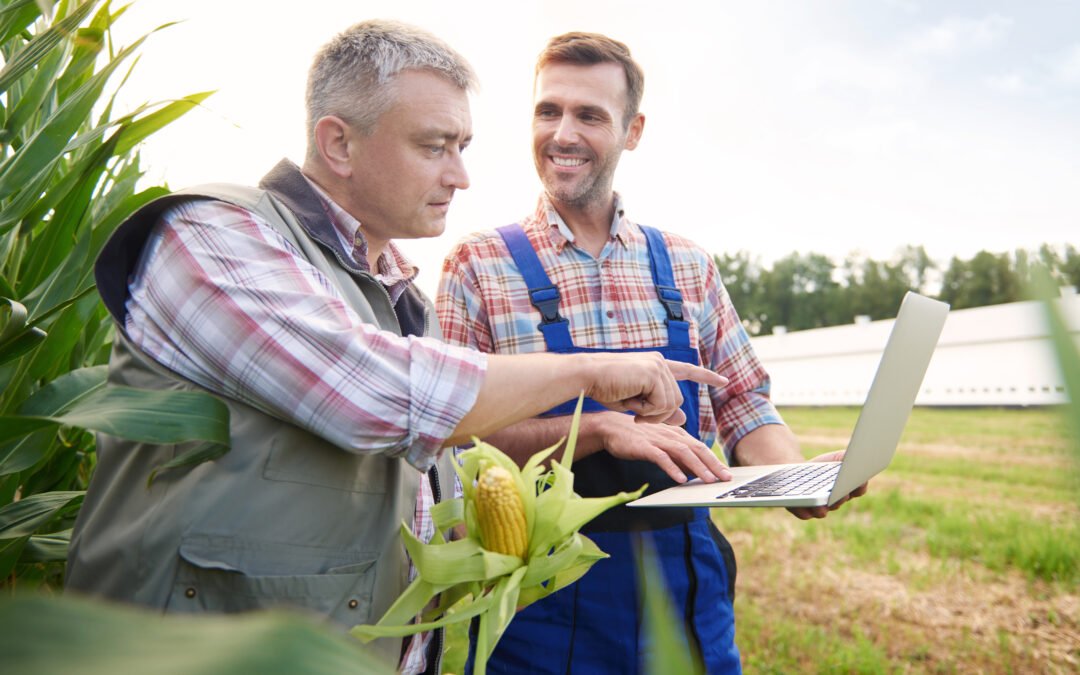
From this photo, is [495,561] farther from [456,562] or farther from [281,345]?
[281,345]

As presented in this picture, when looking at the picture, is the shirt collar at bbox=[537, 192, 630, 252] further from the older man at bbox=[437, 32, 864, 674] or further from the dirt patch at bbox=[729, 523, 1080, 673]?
the dirt patch at bbox=[729, 523, 1080, 673]

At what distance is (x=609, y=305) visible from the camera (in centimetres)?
177

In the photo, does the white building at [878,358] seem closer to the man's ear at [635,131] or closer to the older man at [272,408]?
the man's ear at [635,131]

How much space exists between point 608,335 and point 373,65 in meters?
0.80

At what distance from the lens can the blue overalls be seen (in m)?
1.53

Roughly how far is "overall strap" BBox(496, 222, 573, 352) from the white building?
4.33m

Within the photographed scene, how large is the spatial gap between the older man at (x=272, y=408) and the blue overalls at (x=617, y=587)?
53 centimetres

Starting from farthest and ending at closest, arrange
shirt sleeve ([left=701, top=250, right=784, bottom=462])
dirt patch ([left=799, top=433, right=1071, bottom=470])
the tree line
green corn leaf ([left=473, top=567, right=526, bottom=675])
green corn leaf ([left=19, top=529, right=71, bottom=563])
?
1. the tree line
2. dirt patch ([left=799, top=433, right=1071, bottom=470])
3. shirt sleeve ([left=701, top=250, right=784, bottom=462])
4. green corn leaf ([left=19, top=529, right=71, bottom=563])
5. green corn leaf ([left=473, top=567, right=526, bottom=675])

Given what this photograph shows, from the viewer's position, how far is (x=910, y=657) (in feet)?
9.12

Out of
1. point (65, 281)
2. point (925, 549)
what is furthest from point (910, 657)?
point (65, 281)

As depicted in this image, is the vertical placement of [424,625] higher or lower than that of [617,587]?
higher

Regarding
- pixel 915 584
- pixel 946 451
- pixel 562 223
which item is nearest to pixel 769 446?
pixel 562 223

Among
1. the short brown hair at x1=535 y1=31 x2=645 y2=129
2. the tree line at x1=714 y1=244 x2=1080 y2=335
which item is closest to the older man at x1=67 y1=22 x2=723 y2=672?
the short brown hair at x1=535 y1=31 x2=645 y2=129

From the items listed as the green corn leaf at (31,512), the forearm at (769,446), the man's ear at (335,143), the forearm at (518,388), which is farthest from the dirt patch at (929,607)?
the green corn leaf at (31,512)
